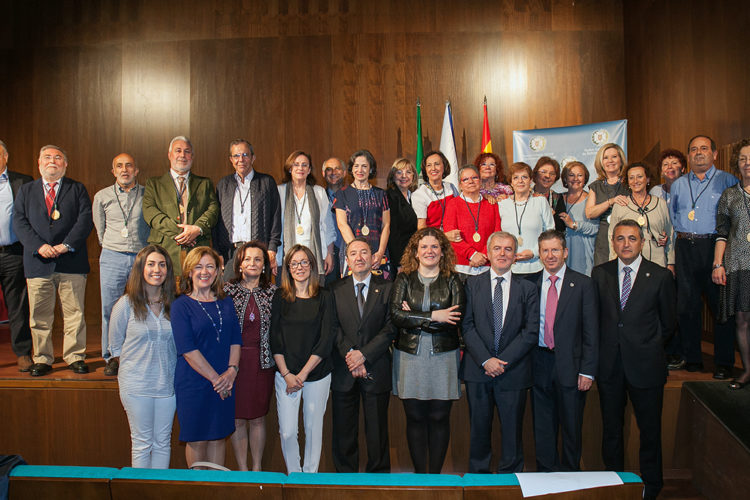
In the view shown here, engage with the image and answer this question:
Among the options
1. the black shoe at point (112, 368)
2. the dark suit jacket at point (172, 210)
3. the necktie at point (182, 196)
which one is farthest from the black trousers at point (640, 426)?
the black shoe at point (112, 368)

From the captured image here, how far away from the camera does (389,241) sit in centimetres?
396

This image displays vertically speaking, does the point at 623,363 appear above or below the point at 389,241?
below

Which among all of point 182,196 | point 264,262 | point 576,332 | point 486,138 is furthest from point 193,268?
point 486,138

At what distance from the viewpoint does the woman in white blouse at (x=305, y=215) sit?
390 cm

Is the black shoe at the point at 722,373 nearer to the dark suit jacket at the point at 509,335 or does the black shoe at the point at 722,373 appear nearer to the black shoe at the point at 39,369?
the dark suit jacket at the point at 509,335

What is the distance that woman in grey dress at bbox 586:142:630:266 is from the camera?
3838mm

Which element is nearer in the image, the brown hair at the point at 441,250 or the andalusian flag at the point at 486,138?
the brown hair at the point at 441,250

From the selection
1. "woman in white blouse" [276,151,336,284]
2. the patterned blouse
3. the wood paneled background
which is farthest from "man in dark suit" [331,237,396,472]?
the wood paneled background

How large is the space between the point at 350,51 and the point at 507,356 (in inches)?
174

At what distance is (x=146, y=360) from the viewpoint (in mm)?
2699

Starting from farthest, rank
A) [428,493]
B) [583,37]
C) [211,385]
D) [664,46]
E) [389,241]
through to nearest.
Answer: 1. [583,37]
2. [664,46]
3. [389,241]
4. [211,385]
5. [428,493]

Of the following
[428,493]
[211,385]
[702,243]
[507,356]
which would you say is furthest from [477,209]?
[428,493]

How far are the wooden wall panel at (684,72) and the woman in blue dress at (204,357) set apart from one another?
163 inches

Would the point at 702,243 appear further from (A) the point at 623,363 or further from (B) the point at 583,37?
(B) the point at 583,37
